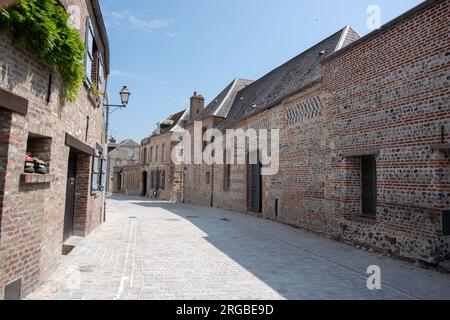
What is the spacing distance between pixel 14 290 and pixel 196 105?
26335mm

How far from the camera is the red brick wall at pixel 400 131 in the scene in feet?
21.2

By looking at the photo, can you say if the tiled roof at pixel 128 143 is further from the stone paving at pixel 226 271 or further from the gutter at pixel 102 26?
the stone paving at pixel 226 271

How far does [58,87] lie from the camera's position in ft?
17.4

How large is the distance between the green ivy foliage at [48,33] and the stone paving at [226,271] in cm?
320

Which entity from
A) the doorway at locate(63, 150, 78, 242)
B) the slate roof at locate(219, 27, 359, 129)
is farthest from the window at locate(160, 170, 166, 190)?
the doorway at locate(63, 150, 78, 242)

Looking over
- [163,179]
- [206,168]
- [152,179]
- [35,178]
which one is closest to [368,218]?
[35,178]

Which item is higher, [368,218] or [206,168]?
[206,168]

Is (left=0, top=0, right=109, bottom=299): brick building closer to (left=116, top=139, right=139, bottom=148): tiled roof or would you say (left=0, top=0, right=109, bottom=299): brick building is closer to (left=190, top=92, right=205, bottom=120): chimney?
(left=190, top=92, right=205, bottom=120): chimney

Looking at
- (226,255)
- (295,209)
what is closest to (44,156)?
(226,255)

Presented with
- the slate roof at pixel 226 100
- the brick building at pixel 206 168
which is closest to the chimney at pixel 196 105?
the brick building at pixel 206 168

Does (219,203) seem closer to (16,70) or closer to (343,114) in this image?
(343,114)

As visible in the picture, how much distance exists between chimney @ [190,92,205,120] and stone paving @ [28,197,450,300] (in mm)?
20578

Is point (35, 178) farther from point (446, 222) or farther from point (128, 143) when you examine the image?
point (128, 143)

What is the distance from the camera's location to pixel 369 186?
8688 mm
